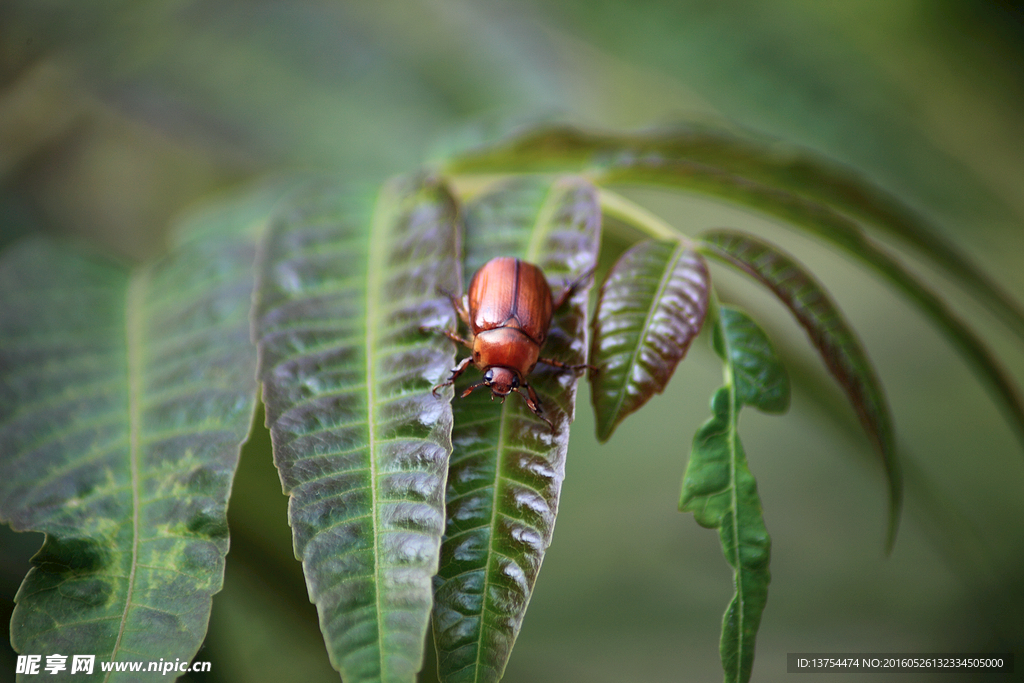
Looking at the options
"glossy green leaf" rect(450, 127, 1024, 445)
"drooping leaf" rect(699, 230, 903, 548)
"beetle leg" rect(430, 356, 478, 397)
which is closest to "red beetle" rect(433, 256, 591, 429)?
"beetle leg" rect(430, 356, 478, 397)

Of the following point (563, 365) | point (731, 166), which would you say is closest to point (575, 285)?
point (563, 365)

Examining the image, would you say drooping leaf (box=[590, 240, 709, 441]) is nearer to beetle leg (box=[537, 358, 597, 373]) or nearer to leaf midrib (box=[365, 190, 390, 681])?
beetle leg (box=[537, 358, 597, 373])

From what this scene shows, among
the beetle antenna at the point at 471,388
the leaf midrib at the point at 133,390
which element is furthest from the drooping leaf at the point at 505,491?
the leaf midrib at the point at 133,390

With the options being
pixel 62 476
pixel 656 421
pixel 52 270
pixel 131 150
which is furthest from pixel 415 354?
pixel 131 150

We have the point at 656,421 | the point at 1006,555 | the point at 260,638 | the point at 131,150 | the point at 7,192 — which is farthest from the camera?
the point at 656,421

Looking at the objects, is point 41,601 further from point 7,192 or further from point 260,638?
point 7,192

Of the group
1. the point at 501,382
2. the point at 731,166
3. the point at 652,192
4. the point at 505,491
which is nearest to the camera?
the point at 505,491

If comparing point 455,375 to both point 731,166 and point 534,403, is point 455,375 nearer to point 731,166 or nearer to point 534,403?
point 534,403
